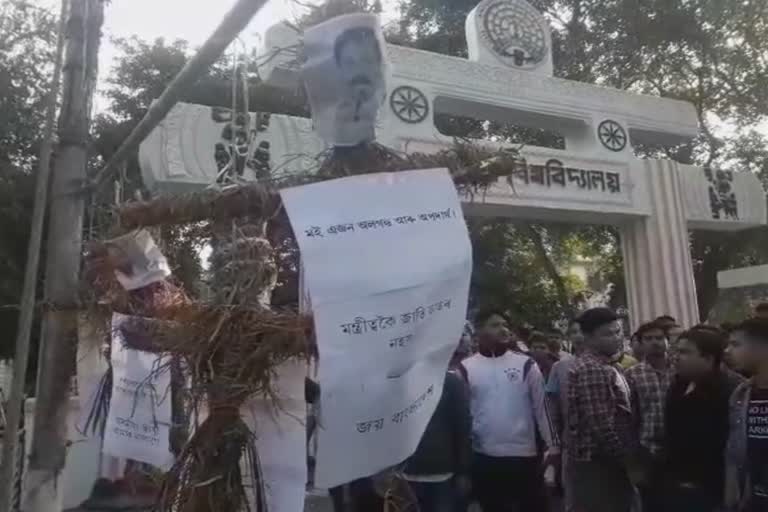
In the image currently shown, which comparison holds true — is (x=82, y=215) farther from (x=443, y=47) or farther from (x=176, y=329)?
(x=443, y=47)

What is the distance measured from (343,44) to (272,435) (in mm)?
1108

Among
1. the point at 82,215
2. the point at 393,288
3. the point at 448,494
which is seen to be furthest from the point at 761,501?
the point at 82,215

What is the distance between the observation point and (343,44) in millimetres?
2260

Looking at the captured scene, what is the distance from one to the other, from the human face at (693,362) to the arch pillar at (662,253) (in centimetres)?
553

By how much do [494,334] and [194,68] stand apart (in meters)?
2.35

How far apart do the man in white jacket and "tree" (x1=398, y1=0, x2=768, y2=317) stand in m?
9.67

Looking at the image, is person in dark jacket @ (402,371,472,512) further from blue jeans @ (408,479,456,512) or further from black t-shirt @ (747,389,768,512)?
black t-shirt @ (747,389,768,512)

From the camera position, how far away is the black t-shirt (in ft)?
10.2

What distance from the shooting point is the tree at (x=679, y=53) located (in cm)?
1262

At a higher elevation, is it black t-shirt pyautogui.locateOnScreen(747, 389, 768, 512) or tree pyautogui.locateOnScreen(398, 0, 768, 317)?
tree pyautogui.locateOnScreen(398, 0, 768, 317)

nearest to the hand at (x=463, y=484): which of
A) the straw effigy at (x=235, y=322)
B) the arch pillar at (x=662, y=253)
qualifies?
the straw effigy at (x=235, y=322)

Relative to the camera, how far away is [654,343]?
488cm

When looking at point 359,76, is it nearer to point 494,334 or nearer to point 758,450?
point 758,450

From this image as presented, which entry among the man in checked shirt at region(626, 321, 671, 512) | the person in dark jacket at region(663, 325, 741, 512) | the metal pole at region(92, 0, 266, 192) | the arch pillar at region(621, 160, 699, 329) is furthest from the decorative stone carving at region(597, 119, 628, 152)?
the metal pole at region(92, 0, 266, 192)
